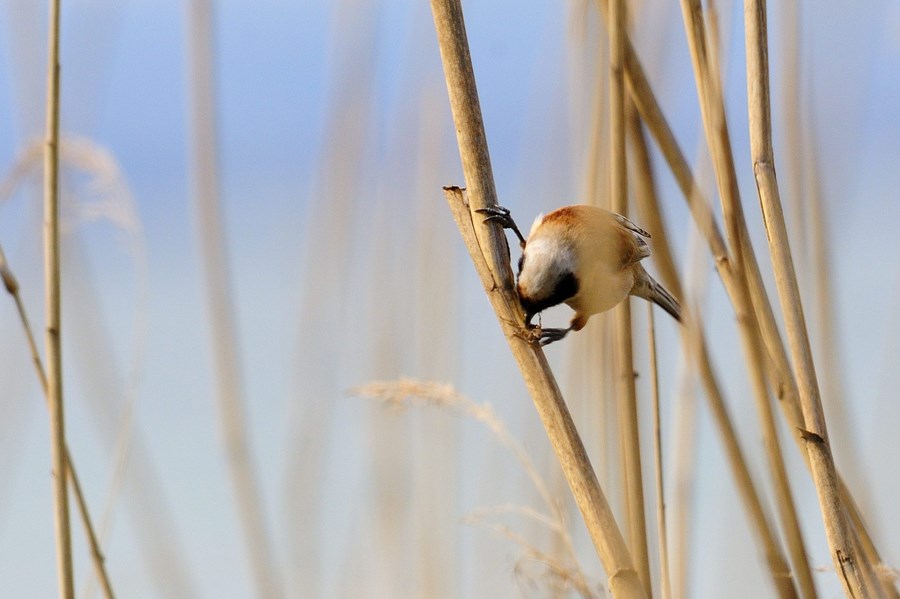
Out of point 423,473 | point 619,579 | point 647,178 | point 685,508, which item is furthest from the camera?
point 423,473

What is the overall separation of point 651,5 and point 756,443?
0.77m

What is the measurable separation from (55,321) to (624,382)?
2.36 ft

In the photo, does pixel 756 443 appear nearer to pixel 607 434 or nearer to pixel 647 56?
pixel 607 434

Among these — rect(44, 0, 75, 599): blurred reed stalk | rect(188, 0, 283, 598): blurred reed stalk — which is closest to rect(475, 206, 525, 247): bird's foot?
rect(44, 0, 75, 599): blurred reed stalk

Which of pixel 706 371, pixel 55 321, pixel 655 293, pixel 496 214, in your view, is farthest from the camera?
pixel 655 293

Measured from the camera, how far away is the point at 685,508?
1.36 meters

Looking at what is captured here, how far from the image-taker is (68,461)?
114cm

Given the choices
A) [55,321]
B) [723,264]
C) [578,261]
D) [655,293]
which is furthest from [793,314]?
[55,321]

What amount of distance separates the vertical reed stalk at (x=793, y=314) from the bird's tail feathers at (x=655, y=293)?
0.38m

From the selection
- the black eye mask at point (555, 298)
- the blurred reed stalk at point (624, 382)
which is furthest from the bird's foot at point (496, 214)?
the blurred reed stalk at point (624, 382)

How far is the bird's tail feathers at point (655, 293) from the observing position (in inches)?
53.9

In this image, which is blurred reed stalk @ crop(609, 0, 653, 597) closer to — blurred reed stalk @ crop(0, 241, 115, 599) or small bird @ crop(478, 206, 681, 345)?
small bird @ crop(478, 206, 681, 345)

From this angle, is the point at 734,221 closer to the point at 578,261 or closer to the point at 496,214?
the point at 578,261

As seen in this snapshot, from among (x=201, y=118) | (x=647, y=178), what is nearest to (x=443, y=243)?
(x=201, y=118)
